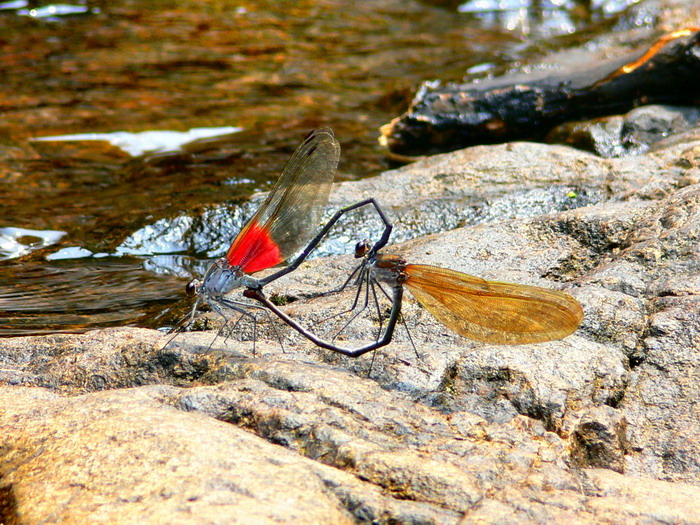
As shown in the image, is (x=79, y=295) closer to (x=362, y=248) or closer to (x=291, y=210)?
(x=291, y=210)

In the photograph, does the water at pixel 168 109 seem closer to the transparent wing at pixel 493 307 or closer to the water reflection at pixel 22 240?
the water reflection at pixel 22 240

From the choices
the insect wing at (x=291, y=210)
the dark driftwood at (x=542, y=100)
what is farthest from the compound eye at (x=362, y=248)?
the dark driftwood at (x=542, y=100)

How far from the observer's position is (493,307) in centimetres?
292

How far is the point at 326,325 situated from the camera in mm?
3246

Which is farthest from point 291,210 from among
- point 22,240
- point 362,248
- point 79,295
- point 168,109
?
point 168,109

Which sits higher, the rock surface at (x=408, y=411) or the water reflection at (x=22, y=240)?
the rock surface at (x=408, y=411)

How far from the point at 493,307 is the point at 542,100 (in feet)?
14.1

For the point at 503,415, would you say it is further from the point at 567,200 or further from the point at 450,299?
the point at 567,200

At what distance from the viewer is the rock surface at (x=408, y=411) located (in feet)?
6.61

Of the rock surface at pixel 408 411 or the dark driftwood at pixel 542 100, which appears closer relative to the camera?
the rock surface at pixel 408 411

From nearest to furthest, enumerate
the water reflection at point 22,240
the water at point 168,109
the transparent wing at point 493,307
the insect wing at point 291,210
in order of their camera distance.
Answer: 1. the transparent wing at point 493,307
2. the insect wing at point 291,210
3. the water at point 168,109
4. the water reflection at point 22,240

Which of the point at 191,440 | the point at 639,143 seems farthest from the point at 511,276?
the point at 639,143

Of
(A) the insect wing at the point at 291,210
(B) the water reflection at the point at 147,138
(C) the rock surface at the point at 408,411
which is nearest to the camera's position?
(C) the rock surface at the point at 408,411

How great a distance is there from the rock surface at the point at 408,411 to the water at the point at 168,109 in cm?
127
